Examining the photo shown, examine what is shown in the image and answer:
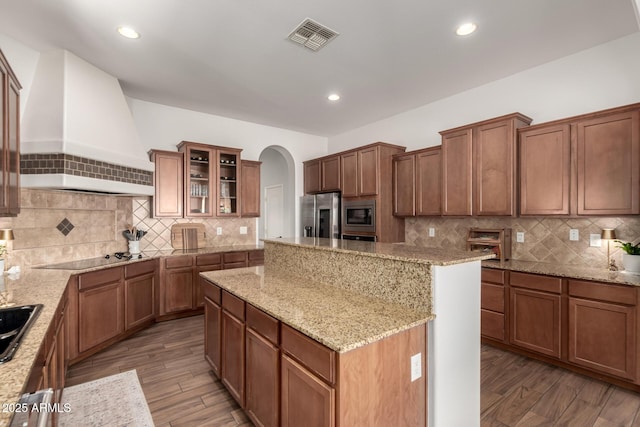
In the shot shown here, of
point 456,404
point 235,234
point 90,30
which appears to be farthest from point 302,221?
point 456,404

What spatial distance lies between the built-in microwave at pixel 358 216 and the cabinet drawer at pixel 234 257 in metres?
1.67

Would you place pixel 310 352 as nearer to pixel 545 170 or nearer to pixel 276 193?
pixel 545 170

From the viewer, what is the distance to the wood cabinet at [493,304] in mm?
3094

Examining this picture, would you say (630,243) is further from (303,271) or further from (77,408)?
(77,408)

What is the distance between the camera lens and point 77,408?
220 cm

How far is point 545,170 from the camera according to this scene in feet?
9.84

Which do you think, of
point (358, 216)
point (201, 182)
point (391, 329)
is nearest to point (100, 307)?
point (201, 182)

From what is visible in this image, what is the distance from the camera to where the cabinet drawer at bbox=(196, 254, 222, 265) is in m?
4.15

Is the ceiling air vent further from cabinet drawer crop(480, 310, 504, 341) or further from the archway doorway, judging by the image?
cabinet drawer crop(480, 310, 504, 341)

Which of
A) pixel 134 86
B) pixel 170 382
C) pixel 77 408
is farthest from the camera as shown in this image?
pixel 134 86

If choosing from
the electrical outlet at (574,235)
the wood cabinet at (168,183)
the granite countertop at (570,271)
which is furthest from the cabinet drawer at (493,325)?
the wood cabinet at (168,183)

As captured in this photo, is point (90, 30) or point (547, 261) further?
point (547, 261)

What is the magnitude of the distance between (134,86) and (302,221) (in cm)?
336

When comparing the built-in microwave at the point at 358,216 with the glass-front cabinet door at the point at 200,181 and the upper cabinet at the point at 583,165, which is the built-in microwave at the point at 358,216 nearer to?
the upper cabinet at the point at 583,165
